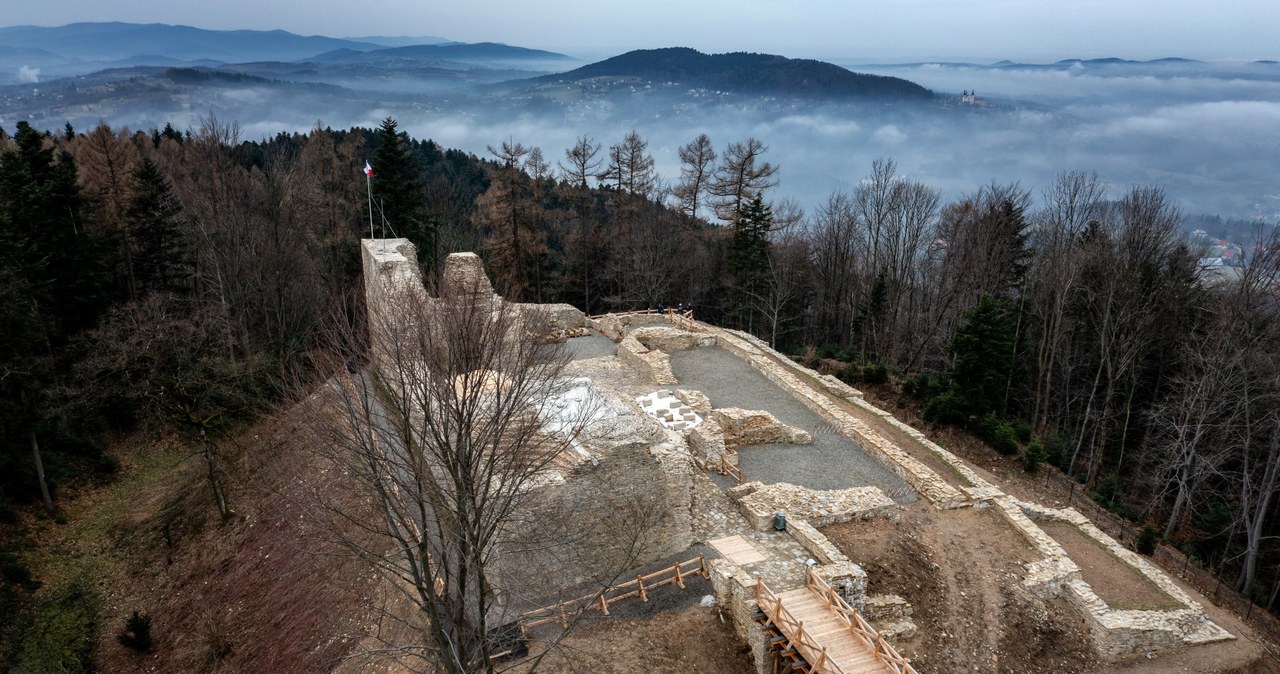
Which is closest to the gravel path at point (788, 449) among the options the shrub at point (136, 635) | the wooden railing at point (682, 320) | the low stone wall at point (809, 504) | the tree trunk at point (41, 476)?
the low stone wall at point (809, 504)

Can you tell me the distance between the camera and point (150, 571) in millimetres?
20047

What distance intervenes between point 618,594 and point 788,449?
828cm

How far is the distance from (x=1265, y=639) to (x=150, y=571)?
30086 millimetres

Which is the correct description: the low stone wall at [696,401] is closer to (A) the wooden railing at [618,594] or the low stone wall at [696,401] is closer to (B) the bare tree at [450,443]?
(A) the wooden railing at [618,594]

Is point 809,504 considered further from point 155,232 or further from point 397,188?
point 155,232

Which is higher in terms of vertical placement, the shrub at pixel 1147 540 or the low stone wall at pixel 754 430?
the low stone wall at pixel 754 430

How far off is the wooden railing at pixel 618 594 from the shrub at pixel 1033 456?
16.4 metres

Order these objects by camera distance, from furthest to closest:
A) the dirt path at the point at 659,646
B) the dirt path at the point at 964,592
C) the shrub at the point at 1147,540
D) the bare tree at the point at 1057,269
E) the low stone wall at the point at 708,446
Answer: the bare tree at the point at 1057,269 < the shrub at the point at 1147,540 < the low stone wall at the point at 708,446 < the dirt path at the point at 964,592 < the dirt path at the point at 659,646

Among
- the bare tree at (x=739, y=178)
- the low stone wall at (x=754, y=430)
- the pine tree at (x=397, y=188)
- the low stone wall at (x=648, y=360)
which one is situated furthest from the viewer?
the bare tree at (x=739, y=178)

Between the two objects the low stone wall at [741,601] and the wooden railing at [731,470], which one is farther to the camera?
the wooden railing at [731,470]

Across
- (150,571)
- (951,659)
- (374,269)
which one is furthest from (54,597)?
(951,659)

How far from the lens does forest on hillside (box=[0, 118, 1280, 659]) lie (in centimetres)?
2216

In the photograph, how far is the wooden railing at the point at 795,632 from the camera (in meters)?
11.0

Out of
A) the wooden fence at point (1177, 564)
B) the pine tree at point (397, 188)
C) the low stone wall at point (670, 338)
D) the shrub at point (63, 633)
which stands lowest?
the shrub at point (63, 633)
